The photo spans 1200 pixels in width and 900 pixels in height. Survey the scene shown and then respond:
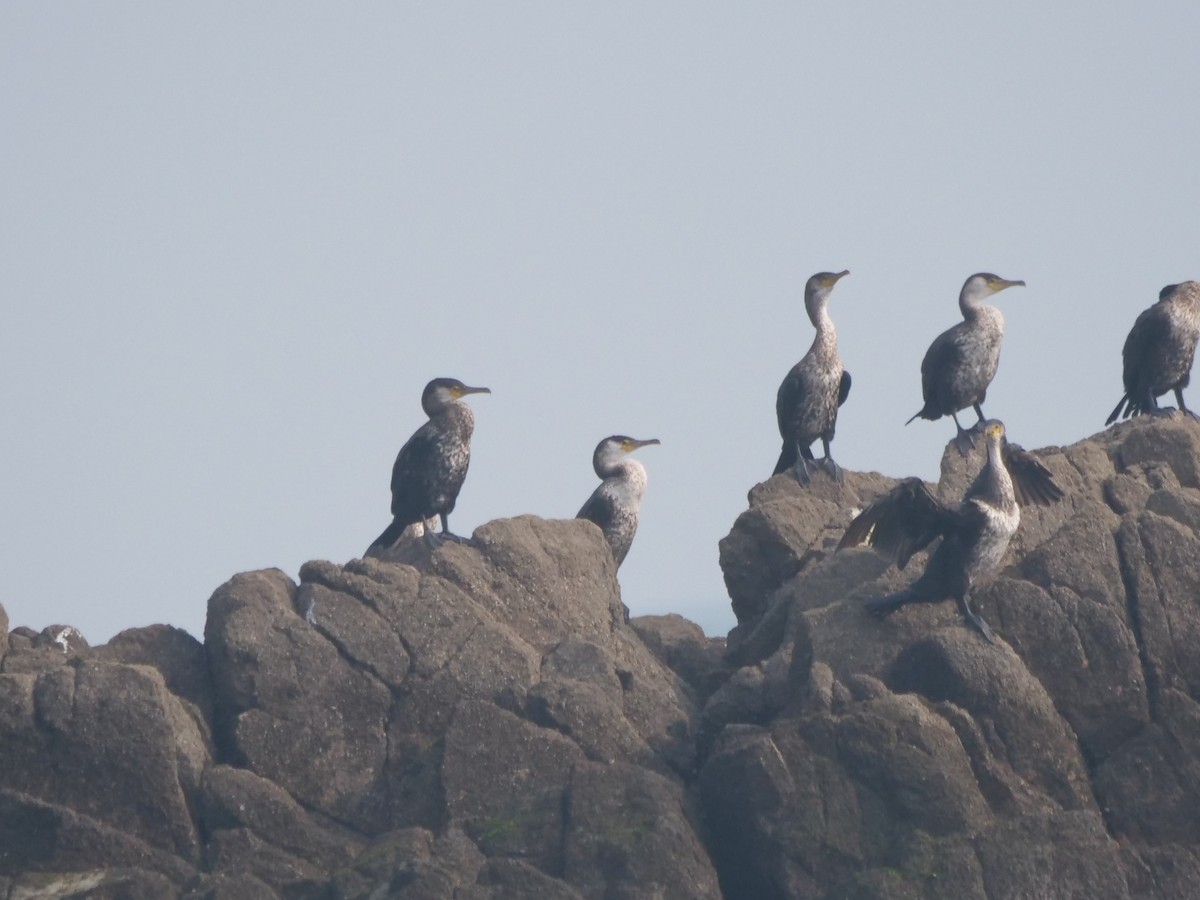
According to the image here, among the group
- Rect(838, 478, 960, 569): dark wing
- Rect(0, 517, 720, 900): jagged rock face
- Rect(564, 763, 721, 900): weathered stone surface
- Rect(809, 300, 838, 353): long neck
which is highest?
Rect(809, 300, 838, 353): long neck

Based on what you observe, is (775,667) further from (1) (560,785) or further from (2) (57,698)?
(2) (57,698)

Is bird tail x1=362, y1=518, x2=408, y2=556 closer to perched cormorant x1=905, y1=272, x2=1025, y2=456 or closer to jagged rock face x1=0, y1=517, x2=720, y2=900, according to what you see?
jagged rock face x1=0, y1=517, x2=720, y2=900

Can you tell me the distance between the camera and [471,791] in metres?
12.5

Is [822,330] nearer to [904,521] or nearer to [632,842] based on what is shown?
[904,521]

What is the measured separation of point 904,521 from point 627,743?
2.25m

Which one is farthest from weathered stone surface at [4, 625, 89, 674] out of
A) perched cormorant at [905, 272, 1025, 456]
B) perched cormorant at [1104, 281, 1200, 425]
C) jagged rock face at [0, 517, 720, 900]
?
perched cormorant at [1104, 281, 1200, 425]

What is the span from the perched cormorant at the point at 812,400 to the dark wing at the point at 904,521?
3.27m

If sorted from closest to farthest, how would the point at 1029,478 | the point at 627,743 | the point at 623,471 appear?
the point at 627,743 < the point at 1029,478 < the point at 623,471

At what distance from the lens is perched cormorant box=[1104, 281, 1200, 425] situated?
1592cm

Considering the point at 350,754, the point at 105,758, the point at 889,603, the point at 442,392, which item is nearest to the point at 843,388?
the point at 442,392

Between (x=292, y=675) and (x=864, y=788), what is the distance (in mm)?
3747

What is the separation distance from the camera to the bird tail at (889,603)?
42.1ft

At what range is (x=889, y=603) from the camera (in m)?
12.8

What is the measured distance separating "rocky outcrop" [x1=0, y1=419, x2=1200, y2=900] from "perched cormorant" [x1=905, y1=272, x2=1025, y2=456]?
2.10m
